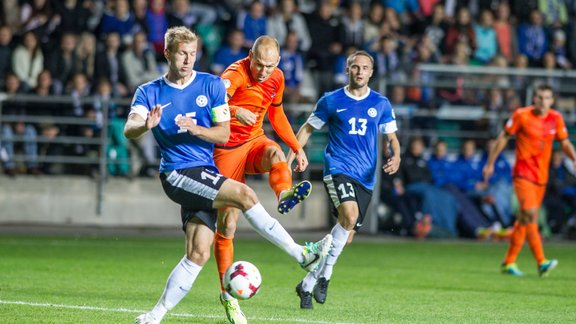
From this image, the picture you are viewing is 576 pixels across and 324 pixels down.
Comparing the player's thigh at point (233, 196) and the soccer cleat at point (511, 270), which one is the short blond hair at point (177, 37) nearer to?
the player's thigh at point (233, 196)

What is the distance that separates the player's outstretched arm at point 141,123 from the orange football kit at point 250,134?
5.33 ft

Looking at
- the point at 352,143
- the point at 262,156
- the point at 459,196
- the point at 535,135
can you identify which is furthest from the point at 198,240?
the point at 459,196

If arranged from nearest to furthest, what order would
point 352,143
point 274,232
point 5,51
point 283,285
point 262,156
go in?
point 274,232, point 262,156, point 352,143, point 283,285, point 5,51

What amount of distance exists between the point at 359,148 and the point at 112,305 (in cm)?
295

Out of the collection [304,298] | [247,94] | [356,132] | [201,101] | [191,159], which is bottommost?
[304,298]

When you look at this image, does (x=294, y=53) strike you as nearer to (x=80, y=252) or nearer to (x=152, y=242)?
(x=152, y=242)

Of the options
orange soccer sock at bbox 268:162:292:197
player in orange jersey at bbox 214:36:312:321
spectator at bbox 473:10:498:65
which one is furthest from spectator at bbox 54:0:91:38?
orange soccer sock at bbox 268:162:292:197

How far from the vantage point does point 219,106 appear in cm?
830

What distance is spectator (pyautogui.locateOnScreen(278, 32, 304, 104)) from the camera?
2117 centimetres

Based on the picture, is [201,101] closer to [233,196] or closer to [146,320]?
[233,196]

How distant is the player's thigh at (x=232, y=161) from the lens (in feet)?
32.8

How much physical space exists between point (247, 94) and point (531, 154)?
590 cm

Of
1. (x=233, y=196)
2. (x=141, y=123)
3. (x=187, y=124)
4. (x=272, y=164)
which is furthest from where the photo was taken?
(x=272, y=164)

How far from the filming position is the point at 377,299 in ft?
36.7
